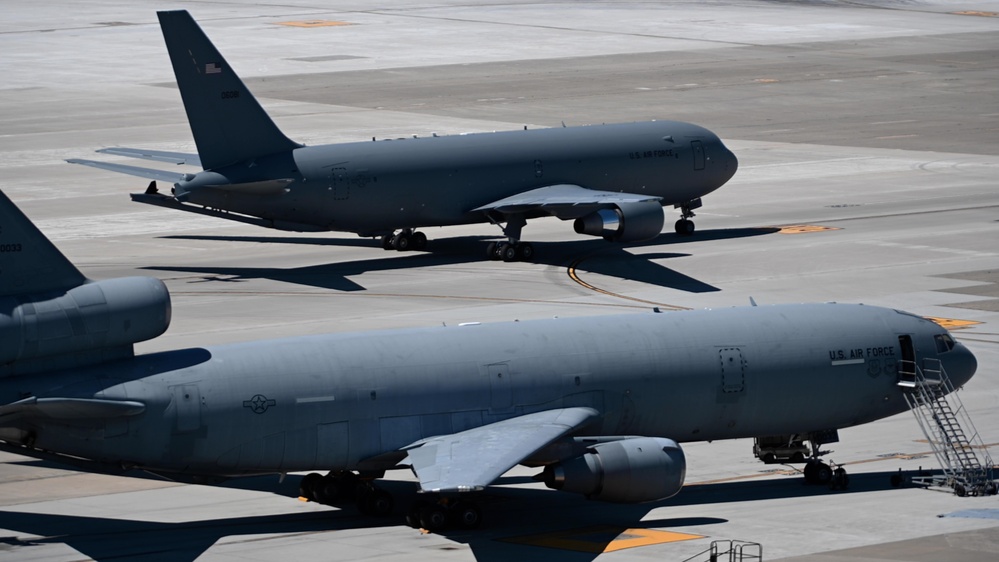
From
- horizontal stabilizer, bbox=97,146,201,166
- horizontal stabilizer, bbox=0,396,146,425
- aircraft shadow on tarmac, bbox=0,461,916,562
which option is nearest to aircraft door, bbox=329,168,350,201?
horizontal stabilizer, bbox=97,146,201,166

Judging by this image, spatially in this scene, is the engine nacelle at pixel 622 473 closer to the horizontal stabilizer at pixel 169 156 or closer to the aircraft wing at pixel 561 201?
the aircraft wing at pixel 561 201

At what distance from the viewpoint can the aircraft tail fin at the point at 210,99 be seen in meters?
68.1

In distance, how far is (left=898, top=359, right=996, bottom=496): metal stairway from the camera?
42531 mm

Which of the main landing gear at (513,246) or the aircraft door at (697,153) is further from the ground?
the aircraft door at (697,153)

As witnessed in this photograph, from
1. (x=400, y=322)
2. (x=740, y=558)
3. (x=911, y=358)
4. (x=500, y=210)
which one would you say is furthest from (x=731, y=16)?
(x=740, y=558)

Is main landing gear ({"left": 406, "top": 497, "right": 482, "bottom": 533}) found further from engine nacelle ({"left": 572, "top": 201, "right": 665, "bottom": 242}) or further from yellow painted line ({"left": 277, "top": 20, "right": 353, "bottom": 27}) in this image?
yellow painted line ({"left": 277, "top": 20, "right": 353, "bottom": 27})

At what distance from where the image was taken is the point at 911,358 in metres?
45.2

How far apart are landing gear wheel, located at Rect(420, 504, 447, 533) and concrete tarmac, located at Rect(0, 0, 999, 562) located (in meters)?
0.35

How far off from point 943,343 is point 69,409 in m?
22.0

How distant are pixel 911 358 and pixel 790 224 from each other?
3686 centimetres

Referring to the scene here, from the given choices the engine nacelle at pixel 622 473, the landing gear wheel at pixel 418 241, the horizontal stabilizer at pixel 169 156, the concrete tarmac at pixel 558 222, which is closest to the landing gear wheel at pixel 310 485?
the concrete tarmac at pixel 558 222

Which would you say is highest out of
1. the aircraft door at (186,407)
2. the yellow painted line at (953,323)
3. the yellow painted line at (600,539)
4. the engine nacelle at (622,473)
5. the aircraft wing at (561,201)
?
the aircraft wing at (561,201)

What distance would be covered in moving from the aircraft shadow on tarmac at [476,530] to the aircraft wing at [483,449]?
164 cm

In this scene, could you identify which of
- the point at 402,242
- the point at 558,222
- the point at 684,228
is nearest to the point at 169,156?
the point at 402,242
